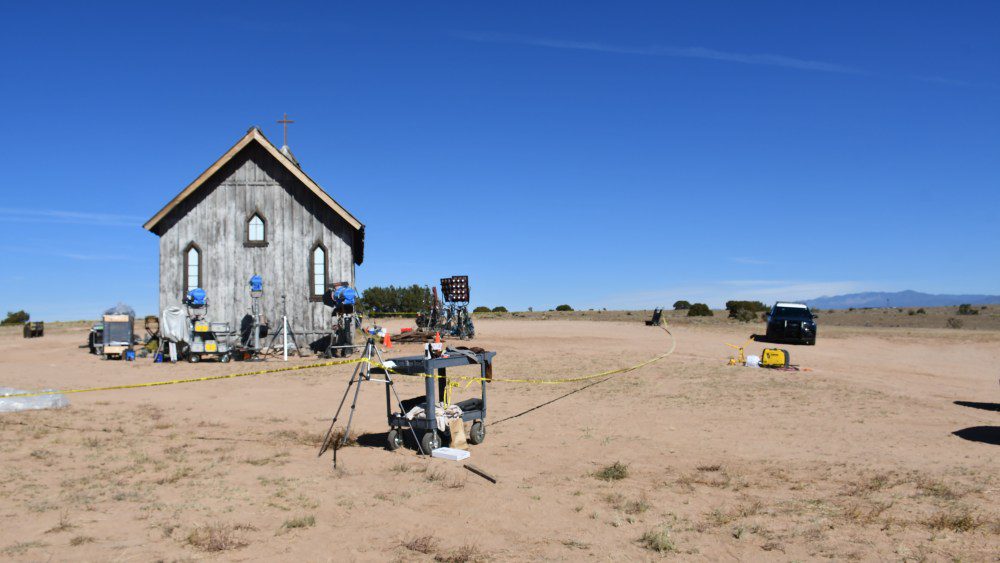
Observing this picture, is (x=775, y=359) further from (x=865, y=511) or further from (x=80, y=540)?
(x=80, y=540)

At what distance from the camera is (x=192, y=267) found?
25500mm

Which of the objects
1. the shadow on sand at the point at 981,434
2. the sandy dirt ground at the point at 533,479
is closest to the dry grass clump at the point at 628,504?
the sandy dirt ground at the point at 533,479

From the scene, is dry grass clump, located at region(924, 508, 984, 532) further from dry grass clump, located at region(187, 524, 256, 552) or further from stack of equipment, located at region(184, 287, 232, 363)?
stack of equipment, located at region(184, 287, 232, 363)

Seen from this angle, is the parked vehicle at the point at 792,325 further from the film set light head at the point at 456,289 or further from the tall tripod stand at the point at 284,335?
the tall tripod stand at the point at 284,335

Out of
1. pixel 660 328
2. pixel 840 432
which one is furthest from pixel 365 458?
pixel 660 328

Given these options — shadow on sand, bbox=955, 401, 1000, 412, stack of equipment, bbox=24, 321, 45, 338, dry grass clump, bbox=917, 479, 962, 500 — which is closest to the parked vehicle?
shadow on sand, bbox=955, 401, 1000, 412

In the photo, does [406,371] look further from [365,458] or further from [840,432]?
[840,432]

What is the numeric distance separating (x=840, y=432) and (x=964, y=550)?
20.1ft

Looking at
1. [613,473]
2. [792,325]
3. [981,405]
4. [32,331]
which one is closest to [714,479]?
[613,473]

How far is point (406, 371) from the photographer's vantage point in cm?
1088

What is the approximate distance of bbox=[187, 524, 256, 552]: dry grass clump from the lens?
20.2 ft

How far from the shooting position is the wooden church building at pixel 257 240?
1000 inches

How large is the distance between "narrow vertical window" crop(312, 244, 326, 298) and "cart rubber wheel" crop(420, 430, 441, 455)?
54.0 feet

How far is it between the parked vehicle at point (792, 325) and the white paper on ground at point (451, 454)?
25.4 metres
